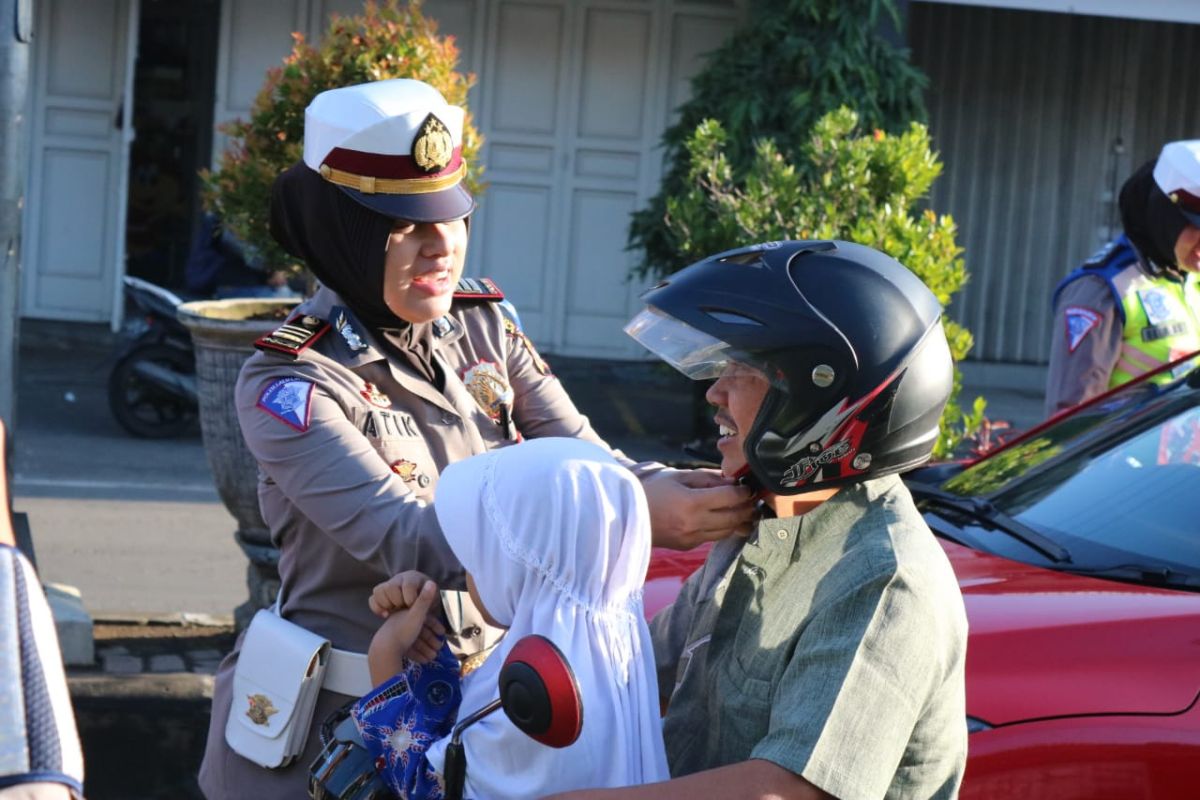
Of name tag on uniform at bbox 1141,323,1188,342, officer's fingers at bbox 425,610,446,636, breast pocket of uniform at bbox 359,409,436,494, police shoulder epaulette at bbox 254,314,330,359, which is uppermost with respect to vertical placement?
police shoulder epaulette at bbox 254,314,330,359

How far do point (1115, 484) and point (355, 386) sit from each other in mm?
1901

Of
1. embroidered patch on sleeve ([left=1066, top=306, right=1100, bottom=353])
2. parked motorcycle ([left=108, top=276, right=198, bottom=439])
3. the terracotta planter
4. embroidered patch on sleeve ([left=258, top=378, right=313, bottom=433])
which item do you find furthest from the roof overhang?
embroidered patch on sleeve ([left=258, top=378, right=313, bottom=433])

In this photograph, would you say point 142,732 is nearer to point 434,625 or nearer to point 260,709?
point 260,709

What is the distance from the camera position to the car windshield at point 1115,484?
3434 mm

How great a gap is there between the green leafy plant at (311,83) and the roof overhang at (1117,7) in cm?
595

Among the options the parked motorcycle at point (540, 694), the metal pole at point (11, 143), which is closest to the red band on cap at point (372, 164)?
the parked motorcycle at point (540, 694)

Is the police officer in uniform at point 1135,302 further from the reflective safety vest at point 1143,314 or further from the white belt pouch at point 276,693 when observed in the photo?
the white belt pouch at point 276,693

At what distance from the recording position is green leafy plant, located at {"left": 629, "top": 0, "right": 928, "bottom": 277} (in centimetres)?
985

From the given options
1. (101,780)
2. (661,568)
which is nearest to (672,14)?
(101,780)

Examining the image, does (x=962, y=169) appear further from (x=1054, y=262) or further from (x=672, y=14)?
(x=672, y=14)

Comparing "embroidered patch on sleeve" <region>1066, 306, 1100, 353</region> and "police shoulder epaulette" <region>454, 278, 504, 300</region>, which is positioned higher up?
"police shoulder epaulette" <region>454, 278, 504, 300</region>

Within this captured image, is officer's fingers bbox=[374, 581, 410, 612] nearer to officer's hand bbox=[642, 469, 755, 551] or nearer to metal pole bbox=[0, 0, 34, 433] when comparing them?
officer's hand bbox=[642, 469, 755, 551]

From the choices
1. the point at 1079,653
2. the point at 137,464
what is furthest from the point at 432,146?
the point at 137,464

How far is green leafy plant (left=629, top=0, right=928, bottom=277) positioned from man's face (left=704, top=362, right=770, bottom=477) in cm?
760
